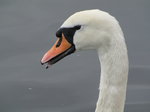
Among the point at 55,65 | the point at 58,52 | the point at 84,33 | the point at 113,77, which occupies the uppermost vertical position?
the point at 84,33

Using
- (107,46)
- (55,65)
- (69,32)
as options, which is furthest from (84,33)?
(55,65)

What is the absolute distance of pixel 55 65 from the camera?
262 inches

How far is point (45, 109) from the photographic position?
20.3 feet

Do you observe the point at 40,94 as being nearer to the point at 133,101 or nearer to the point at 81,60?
the point at 81,60

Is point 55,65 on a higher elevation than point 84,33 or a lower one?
lower

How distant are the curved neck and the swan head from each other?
0.09 metres

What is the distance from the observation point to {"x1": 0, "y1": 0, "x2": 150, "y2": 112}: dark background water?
629 centimetres

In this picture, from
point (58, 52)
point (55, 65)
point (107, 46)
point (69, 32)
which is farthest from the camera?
point (55, 65)

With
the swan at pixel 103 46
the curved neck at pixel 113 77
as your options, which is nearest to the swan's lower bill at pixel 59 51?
the swan at pixel 103 46

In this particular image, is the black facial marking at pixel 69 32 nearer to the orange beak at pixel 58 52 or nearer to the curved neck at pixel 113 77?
the orange beak at pixel 58 52

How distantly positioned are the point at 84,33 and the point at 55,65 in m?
2.43

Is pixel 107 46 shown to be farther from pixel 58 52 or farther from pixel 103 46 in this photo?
pixel 58 52

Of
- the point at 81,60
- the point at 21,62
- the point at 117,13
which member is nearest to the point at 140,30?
the point at 117,13

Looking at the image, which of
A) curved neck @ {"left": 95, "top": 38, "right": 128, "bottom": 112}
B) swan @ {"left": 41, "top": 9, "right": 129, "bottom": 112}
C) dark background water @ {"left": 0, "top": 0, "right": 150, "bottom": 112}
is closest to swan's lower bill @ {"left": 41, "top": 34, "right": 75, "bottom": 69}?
swan @ {"left": 41, "top": 9, "right": 129, "bottom": 112}
